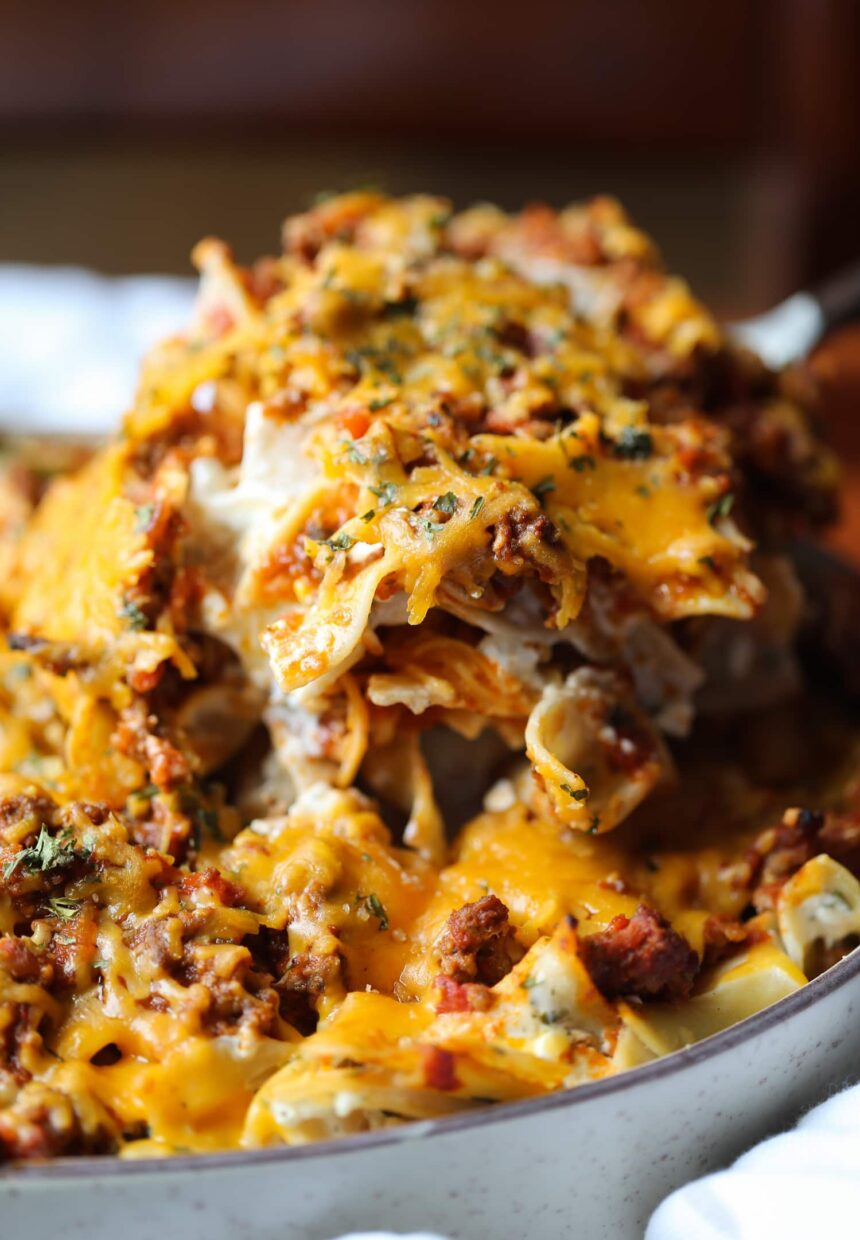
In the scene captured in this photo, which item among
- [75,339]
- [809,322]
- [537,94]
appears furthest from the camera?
[537,94]

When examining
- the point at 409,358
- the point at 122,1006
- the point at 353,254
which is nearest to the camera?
the point at 122,1006

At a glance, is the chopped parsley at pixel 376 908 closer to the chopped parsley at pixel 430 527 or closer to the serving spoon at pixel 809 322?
the chopped parsley at pixel 430 527

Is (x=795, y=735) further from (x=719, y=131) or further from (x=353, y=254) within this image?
(x=719, y=131)

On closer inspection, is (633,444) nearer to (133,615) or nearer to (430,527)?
(430,527)

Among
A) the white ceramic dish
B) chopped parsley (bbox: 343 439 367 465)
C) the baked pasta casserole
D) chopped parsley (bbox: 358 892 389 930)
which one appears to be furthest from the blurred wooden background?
the white ceramic dish

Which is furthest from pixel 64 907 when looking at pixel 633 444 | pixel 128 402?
pixel 128 402

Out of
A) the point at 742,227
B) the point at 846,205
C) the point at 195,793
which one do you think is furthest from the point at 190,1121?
the point at 742,227

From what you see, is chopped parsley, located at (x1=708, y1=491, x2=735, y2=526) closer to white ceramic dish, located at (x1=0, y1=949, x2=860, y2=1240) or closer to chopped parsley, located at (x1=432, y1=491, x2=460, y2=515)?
chopped parsley, located at (x1=432, y1=491, x2=460, y2=515)
